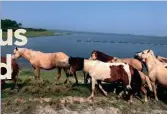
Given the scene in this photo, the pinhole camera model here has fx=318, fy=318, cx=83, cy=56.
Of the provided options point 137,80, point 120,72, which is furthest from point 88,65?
point 137,80

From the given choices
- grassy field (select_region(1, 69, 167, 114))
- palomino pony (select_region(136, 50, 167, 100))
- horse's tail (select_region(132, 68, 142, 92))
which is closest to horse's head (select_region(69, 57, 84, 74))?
grassy field (select_region(1, 69, 167, 114))

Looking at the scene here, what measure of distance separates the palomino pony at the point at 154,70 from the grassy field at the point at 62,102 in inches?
29.9

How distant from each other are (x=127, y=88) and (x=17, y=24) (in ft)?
304

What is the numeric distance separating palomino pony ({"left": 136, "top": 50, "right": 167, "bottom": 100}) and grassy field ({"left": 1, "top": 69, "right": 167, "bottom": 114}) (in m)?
0.76

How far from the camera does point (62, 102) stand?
35.6 ft

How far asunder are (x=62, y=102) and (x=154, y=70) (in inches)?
149

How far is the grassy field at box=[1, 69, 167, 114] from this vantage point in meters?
10.5

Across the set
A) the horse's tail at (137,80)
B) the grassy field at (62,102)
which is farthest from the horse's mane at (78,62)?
the horse's tail at (137,80)

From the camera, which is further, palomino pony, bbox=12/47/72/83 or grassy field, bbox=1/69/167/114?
palomino pony, bbox=12/47/72/83

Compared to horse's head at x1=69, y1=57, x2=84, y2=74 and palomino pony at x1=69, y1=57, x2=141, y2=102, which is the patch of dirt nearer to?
palomino pony at x1=69, y1=57, x2=141, y2=102

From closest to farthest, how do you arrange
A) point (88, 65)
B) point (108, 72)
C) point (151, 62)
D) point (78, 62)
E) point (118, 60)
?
point (108, 72) < point (88, 65) < point (78, 62) < point (151, 62) < point (118, 60)

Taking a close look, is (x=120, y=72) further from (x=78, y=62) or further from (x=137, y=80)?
(x=78, y=62)

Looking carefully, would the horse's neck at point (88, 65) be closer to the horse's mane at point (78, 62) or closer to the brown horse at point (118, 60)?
the horse's mane at point (78, 62)

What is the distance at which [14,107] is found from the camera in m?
10.4
